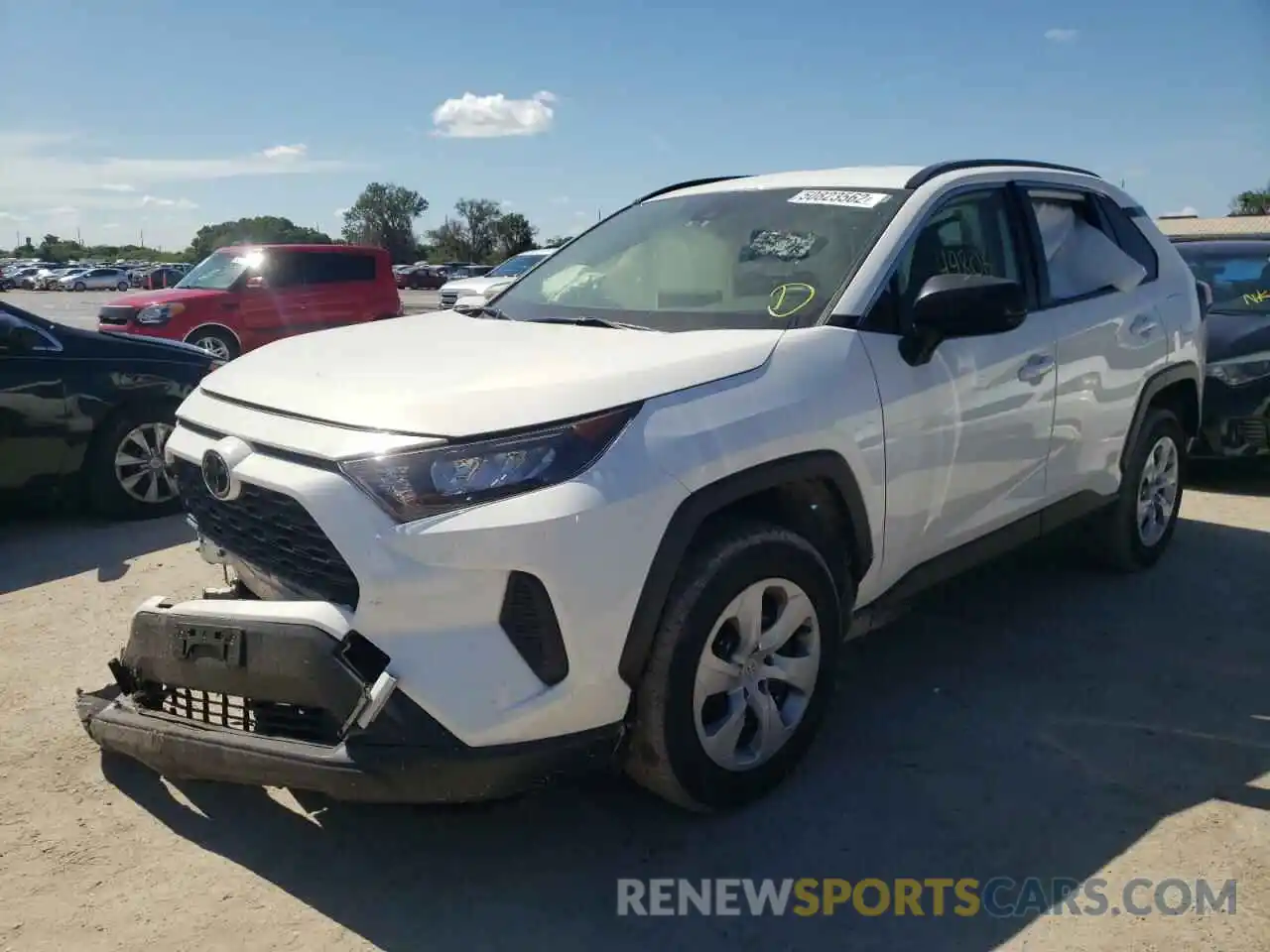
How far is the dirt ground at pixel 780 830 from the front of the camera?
2.55 m

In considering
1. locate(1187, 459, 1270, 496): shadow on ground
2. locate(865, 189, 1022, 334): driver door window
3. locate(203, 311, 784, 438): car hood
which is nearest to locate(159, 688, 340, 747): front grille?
locate(203, 311, 784, 438): car hood

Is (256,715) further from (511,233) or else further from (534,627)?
(511,233)

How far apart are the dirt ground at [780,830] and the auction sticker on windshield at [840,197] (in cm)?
171

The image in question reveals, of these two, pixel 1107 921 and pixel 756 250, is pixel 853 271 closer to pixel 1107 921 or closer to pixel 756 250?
pixel 756 250

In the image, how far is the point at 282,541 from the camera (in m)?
2.63

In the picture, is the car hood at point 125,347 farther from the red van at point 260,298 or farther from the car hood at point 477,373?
the red van at point 260,298

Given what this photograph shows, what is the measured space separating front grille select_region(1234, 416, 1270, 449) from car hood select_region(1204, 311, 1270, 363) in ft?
1.41

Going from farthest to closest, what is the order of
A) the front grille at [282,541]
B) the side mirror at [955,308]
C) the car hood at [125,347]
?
the car hood at [125,347]
the side mirror at [955,308]
the front grille at [282,541]

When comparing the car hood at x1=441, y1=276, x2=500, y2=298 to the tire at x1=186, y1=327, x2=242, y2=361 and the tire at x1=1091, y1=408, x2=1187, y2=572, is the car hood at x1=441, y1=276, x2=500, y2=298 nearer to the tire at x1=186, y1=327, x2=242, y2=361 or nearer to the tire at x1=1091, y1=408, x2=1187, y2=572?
the tire at x1=186, y1=327, x2=242, y2=361

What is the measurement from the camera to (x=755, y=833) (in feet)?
9.55

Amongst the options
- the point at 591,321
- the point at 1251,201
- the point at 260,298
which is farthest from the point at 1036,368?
the point at 1251,201

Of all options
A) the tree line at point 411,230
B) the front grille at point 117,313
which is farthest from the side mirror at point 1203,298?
the tree line at point 411,230

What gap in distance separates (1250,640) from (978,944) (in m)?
2.52

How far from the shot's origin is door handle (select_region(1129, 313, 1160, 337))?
15.0 ft
